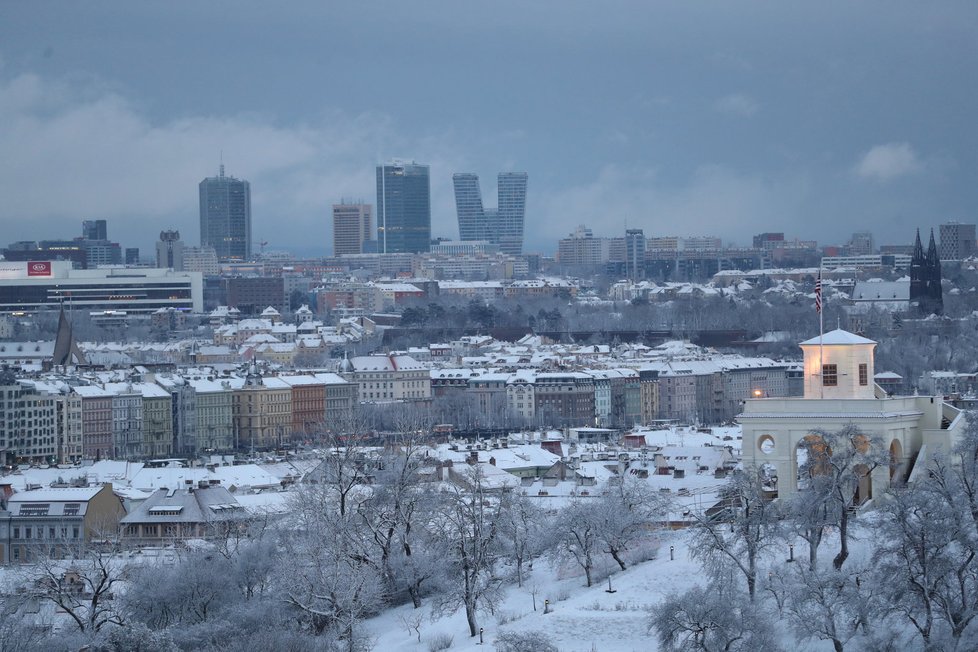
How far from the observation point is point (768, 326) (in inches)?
5842

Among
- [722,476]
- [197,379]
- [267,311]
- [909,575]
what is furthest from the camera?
[267,311]

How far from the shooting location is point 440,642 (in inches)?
1326

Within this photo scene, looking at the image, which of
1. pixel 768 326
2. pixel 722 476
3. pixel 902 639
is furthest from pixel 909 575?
pixel 768 326

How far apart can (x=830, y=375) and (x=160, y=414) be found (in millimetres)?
57866

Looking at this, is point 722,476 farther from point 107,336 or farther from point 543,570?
point 107,336

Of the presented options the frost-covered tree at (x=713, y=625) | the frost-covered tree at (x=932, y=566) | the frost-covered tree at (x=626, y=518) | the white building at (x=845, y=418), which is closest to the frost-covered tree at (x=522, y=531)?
the frost-covered tree at (x=626, y=518)

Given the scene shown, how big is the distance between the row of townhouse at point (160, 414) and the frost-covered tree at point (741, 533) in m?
46.0

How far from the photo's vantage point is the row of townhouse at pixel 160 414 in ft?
276

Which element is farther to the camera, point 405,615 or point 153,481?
point 153,481

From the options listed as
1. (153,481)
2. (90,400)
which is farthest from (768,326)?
(153,481)

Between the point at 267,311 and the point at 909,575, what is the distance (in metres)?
148

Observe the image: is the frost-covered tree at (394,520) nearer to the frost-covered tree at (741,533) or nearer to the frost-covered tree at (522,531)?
the frost-covered tree at (522,531)

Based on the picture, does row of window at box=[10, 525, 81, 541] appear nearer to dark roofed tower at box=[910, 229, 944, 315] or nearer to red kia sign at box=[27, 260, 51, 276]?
dark roofed tower at box=[910, 229, 944, 315]

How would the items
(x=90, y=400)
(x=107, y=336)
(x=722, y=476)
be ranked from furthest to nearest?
(x=107, y=336), (x=90, y=400), (x=722, y=476)
